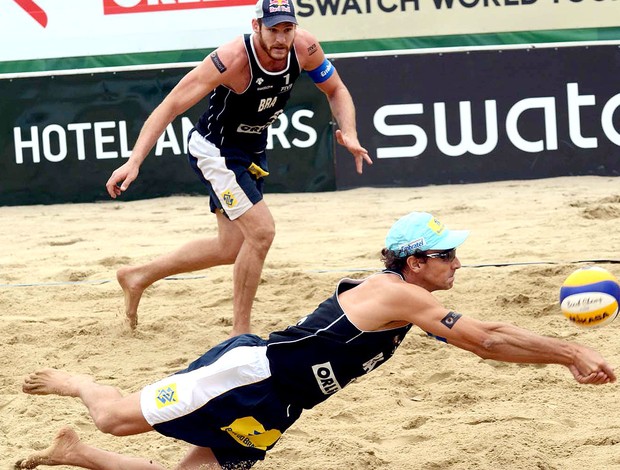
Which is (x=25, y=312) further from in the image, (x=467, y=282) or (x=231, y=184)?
(x=467, y=282)

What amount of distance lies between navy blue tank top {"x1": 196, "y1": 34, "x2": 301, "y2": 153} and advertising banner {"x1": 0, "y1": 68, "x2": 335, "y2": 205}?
17.4 feet

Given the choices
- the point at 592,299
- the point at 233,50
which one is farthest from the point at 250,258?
the point at 592,299

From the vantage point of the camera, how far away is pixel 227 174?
19.9ft

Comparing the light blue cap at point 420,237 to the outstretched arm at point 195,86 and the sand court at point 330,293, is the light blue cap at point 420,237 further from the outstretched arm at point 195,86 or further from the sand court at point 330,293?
the outstretched arm at point 195,86

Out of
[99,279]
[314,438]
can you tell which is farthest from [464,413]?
[99,279]

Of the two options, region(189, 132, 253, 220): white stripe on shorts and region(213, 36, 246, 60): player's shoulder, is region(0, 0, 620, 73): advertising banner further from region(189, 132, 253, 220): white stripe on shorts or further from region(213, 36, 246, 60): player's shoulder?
region(213, 36, 246, 60): player's shoulder

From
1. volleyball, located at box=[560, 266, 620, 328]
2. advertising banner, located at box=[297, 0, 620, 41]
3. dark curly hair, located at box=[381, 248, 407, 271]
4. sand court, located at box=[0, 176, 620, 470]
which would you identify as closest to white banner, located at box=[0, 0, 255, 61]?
advertising banner, located at box=[297, 0, 620, 41]

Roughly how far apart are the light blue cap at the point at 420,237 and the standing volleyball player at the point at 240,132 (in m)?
1.93

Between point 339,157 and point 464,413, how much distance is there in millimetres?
6810

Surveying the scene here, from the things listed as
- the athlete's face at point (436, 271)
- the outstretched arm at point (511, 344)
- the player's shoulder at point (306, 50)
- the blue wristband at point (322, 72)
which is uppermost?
the player's shoulder at point (306, 50)

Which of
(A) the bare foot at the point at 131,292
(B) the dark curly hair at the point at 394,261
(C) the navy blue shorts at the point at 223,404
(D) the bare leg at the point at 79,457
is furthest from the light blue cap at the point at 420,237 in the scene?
(A) the bare foot at the point at 131,292

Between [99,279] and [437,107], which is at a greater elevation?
[437,107]

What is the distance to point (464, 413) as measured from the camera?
488 centimetres

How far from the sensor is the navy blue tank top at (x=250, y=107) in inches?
233
